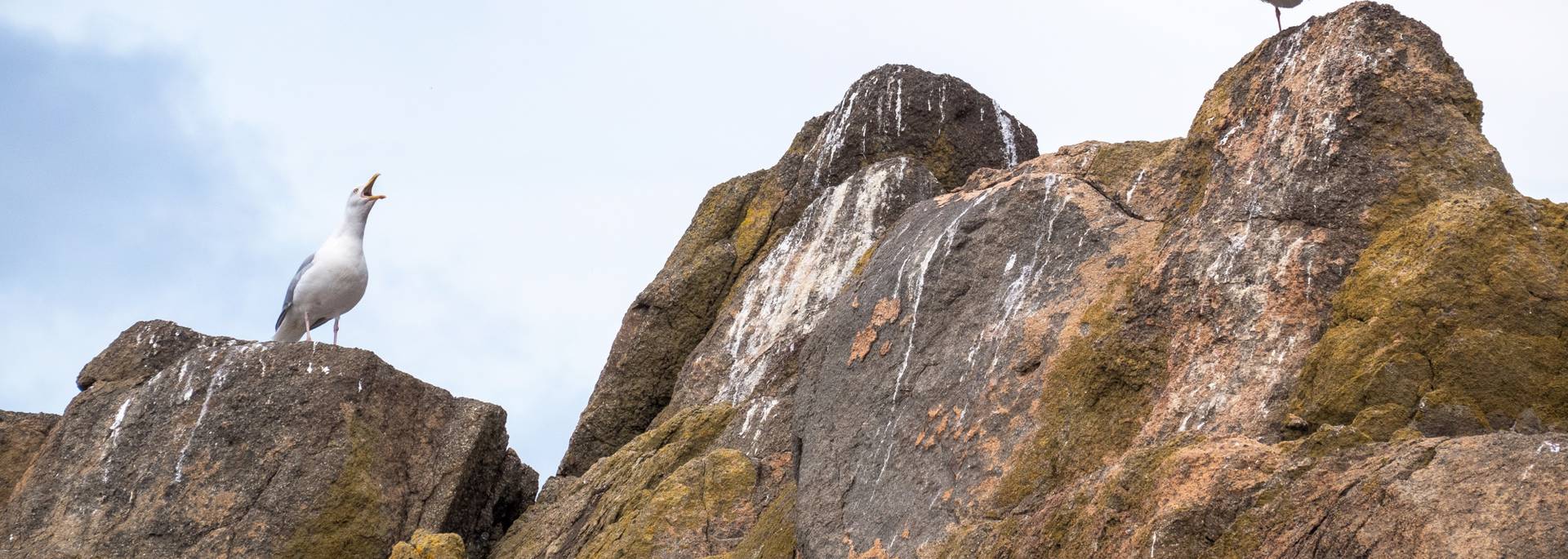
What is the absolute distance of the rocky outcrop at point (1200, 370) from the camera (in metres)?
6.14

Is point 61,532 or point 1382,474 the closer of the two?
point 1382,474

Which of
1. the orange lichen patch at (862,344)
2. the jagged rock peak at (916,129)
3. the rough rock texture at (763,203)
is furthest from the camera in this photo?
the jagged rock peak at (916,129)

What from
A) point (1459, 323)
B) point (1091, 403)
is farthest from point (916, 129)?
point (1459, 323)

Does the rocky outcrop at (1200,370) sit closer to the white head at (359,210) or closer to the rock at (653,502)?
the rock at (653,502)

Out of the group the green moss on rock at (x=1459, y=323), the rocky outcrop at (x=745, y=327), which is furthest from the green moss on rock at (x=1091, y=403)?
the rocky outcrop at (x=745, y=327)

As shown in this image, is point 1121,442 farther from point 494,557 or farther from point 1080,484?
point 494,557

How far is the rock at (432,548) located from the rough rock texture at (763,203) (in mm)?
3456

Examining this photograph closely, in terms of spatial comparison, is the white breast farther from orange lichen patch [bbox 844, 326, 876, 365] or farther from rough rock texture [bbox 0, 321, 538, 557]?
orange lichen patch [bbox 844, 326, 876, 365]

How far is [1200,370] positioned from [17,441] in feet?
36.2

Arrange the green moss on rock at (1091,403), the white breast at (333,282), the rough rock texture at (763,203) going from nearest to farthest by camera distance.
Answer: the green moss on rock at (1091,403)
the rough rock texture at (763,203)
the white breast at (333,282)

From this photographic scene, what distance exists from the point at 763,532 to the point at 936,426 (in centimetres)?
162

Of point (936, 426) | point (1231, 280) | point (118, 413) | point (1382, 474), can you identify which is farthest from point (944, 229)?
point (118, 413)

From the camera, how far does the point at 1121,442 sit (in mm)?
7875

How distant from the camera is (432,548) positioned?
11188mm
